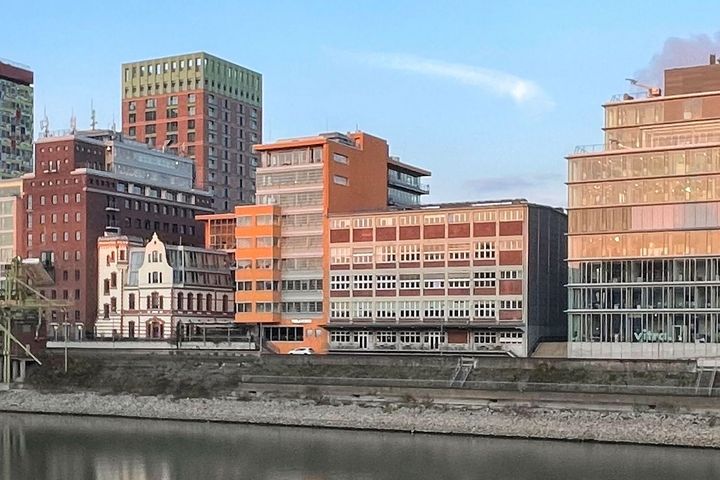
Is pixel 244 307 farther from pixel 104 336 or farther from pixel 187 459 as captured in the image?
pixel 187 459

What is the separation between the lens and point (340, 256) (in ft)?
354

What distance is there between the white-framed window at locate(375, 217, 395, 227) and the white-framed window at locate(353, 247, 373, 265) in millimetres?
2558

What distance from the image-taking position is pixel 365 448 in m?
65.5

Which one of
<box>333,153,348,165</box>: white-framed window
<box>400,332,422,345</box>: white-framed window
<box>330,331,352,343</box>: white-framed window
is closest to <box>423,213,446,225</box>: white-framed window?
<box>400,332,422,345</box>: white-framed window

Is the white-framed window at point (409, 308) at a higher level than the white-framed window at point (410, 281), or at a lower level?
lower

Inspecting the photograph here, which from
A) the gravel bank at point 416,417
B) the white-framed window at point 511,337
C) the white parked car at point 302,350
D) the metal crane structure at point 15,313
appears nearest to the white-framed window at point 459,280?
the white-framed window at point 511,337

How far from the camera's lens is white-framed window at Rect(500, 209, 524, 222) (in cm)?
9956

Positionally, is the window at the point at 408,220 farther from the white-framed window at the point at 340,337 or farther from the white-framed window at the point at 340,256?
the white-framed window at the point at 340,337

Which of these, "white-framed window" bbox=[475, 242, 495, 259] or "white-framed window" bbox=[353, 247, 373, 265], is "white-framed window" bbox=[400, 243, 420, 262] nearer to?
"white-framed window" bbox=[353, 247, 373, 265]

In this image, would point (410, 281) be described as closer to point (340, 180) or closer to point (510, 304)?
point (510, 304)

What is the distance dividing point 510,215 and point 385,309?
15.1 metres

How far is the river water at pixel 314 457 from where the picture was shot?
56.9m

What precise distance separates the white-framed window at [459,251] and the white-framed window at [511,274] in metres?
3.72

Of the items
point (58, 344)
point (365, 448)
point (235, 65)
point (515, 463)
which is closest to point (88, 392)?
point (58, 344)
